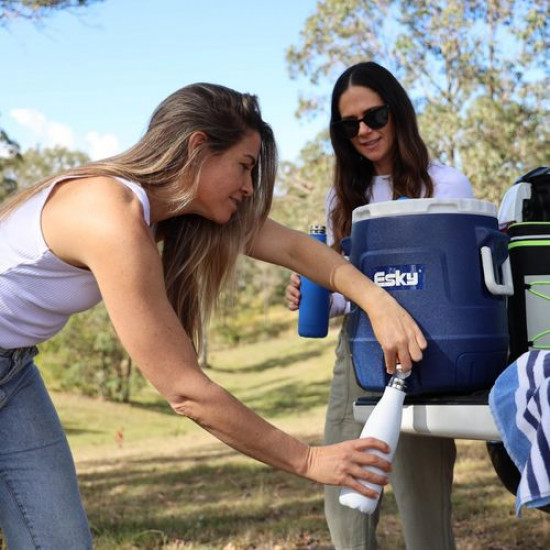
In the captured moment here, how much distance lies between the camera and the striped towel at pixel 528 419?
1573 mm

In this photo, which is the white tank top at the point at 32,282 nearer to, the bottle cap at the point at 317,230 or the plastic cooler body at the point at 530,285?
the bottle cap at the point at 317,230

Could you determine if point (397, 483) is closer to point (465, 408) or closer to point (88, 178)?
point (465, 408)

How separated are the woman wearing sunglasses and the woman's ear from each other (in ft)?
3.09

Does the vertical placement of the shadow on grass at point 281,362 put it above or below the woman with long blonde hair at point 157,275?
below

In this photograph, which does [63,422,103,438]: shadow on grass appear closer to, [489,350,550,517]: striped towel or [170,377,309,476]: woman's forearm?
[170,377,309,476]: woman's forearm

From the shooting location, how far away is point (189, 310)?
2215mm

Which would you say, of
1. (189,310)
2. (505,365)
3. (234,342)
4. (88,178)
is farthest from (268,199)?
(234,342)

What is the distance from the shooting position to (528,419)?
1622 mm

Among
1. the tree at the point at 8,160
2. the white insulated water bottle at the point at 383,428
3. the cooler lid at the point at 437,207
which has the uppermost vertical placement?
the tree at the point at 8,160

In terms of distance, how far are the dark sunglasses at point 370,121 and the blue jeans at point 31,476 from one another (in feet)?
4.06

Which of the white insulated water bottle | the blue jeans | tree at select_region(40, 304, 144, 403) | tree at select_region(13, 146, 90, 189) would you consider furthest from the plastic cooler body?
tree at select_region(13, 146, 90, 189)

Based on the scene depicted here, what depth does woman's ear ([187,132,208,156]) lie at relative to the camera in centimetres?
188

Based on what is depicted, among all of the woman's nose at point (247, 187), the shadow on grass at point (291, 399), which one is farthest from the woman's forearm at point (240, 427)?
the shadow on grass at point (291, 399)

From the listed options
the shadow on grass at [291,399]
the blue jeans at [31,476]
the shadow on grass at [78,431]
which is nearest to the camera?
the blue jeans at [31,476]
